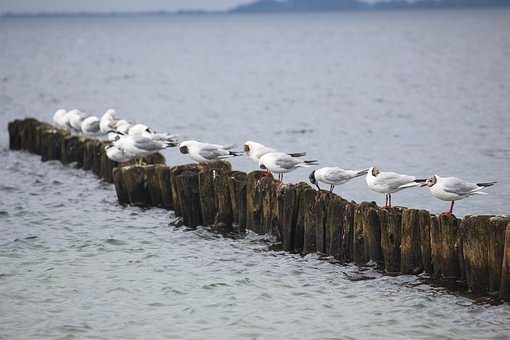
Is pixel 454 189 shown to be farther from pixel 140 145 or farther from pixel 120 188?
pixel 120 188

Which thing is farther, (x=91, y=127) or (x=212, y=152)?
(x=91, y=127)

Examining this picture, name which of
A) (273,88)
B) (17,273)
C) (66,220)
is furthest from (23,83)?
(17,273)

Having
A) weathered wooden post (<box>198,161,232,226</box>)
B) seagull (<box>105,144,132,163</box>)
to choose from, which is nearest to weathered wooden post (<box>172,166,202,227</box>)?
weathered wooden post (<box>198,161,232,226</box>)

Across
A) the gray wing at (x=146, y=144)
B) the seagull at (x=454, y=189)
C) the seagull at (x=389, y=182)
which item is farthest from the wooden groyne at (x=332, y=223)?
the seagull at (x=454, y=189)

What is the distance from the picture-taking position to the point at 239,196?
16375 millimetres

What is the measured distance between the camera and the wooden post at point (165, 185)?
17969 millimetres

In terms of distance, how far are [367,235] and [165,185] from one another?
18.3 feet

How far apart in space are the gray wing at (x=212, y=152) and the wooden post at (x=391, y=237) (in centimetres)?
483

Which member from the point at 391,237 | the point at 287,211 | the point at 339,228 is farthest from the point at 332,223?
the point at 391,237

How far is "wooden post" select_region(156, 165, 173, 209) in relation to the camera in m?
18.0

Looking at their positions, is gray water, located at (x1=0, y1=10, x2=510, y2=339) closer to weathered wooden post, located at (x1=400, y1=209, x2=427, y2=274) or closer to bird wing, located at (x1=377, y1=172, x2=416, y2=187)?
weathered wooden post, located at (x1=400, y1=209, x2=427, y2=274)

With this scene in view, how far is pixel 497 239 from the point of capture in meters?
12.2

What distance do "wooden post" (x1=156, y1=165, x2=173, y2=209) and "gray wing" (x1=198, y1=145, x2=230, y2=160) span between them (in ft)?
2.50

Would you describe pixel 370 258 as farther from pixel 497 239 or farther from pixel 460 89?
pixel 460 89
